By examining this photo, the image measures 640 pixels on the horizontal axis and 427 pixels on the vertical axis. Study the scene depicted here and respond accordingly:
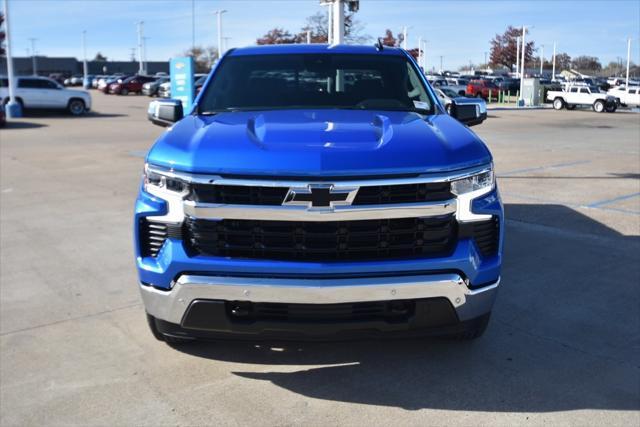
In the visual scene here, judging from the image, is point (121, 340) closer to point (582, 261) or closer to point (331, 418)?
point (331, 418)

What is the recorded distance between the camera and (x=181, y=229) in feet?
10.6

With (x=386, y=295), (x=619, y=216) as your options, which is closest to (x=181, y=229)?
(x=386, y=295)

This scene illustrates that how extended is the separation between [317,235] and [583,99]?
127ft

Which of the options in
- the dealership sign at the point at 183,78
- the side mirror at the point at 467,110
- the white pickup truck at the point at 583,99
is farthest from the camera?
the white pickup truck at the point at 583,99

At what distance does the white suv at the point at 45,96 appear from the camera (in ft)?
90.7

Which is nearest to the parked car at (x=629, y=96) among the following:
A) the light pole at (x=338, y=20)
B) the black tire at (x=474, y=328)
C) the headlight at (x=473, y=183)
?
the light pole at (x=338, y=20)

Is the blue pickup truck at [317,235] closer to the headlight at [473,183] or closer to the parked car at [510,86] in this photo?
the headlight at [473,183]

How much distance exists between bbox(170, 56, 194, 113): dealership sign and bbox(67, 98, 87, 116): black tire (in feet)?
23.2

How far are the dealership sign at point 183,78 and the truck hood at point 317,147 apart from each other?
757 inches

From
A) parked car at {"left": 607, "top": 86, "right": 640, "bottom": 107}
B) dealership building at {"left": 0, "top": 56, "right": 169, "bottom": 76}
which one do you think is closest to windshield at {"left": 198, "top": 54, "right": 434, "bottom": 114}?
parked car at {"left": 607, "top": 86, "right": 640, "bottom": 107}

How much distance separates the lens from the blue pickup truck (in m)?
3.10

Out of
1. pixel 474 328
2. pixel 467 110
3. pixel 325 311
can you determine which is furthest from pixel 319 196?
pixel 467 110

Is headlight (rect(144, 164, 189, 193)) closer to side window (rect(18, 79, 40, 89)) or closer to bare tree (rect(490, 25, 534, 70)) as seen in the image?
side window (rect(18, 79, 40, 89))

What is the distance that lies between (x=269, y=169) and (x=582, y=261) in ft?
12.9
